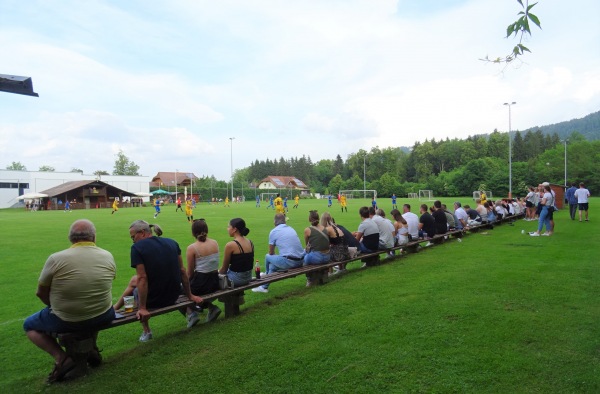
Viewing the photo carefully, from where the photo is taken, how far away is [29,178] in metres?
66.8

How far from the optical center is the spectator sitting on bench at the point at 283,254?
7312 millimetres

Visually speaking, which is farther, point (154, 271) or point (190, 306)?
point (190, 306)

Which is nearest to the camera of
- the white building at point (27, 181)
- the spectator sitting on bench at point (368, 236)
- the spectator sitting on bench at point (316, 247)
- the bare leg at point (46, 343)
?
the bare leg at point (46, 343)

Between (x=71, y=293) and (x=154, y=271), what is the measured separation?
1008 millimetres

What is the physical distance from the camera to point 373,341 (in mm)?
4484

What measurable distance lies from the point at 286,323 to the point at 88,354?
88.1 inches

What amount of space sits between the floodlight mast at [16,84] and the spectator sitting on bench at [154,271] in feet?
6.42

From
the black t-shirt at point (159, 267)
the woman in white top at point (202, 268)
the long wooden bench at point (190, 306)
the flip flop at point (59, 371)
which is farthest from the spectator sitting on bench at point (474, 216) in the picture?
the flip flop at point (59, 371)

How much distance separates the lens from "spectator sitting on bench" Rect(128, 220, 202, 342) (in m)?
4.64

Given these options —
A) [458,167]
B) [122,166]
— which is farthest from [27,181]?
[458,167]

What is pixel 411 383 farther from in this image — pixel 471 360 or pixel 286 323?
pixel 286 323

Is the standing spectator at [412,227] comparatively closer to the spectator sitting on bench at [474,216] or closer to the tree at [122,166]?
the spectator sitting on bench at [474,216]

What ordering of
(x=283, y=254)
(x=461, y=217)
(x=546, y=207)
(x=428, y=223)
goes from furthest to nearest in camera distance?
(x=461, y=217), (x=546, y=207), (x=428, y=223), (x=283, y=254)

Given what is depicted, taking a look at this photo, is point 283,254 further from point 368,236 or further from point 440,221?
point 440,221
